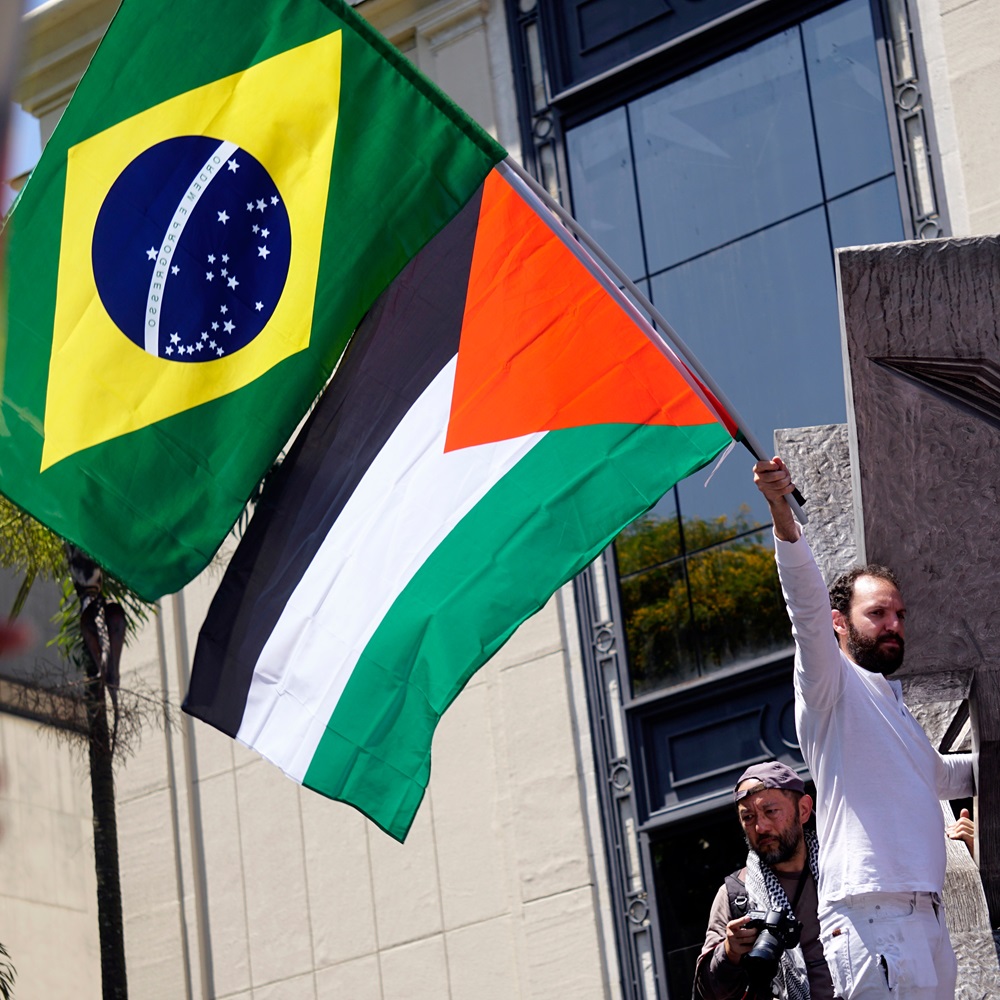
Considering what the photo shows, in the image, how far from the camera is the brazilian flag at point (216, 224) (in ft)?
20.1

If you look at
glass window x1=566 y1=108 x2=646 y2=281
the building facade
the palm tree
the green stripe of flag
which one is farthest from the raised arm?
glass window x1=566 y1=108 x2=646 y2=281

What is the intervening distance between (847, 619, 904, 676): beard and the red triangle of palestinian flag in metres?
1.41

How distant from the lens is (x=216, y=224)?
627 cm

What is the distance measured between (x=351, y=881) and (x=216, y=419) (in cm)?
1060

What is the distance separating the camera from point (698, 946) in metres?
14.0

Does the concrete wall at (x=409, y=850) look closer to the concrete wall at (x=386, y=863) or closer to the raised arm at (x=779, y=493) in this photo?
the concrete wall at (x=386, y=863)

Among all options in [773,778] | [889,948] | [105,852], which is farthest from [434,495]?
[105,852]

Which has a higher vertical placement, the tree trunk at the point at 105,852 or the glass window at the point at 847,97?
the glass window at the point at 847,97

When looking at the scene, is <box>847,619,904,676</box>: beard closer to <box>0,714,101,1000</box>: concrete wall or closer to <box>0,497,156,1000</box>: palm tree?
<box>0,497,156,1000</box>: palm tree

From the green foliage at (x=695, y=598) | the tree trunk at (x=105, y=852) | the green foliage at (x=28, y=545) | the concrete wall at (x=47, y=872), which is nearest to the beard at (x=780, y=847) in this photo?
the green foliage at (x=695, y=598)

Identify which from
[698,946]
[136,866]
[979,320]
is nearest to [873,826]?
[979,320]

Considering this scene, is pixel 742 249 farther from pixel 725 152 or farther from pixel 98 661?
pixel 98 661

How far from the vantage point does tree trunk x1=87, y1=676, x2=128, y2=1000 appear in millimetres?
13430

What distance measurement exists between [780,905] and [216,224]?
Result: 3.06 meters
